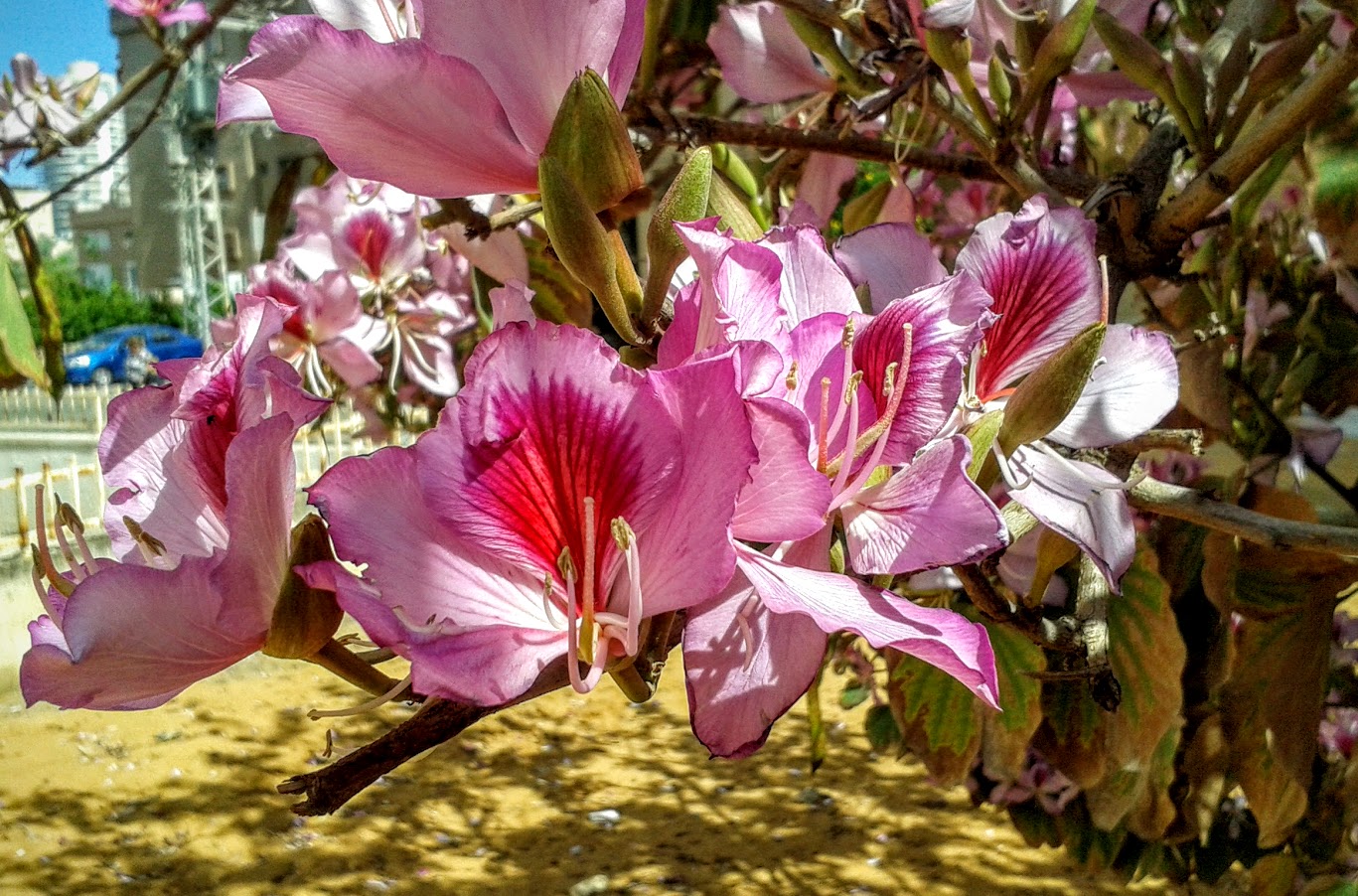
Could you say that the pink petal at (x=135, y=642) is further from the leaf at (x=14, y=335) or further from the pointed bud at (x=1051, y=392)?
the leaf at (x=14, y=335)

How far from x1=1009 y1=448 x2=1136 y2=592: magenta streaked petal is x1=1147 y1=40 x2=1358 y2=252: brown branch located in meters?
0.20

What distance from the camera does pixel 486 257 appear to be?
0.73 m

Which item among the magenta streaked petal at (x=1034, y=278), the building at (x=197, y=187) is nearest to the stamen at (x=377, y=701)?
the magenta streaked petal at (x=1034, y=278)

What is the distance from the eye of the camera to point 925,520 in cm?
31

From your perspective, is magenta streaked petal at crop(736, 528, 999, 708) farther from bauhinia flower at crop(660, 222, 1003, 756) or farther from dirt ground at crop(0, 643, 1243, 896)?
dirt ground at crop(0, 643, 1243, 896)

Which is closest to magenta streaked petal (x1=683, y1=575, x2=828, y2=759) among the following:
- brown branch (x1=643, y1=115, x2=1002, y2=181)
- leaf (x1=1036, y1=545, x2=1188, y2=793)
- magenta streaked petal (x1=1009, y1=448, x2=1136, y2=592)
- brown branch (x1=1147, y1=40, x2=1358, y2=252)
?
magenta streaked petal (x1=1009, y1=448, x2=1136, y2=592)

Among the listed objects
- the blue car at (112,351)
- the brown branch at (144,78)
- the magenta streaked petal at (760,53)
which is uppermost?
the blue car at (112,351)

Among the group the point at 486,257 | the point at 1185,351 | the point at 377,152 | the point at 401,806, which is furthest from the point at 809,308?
the point at 401,806

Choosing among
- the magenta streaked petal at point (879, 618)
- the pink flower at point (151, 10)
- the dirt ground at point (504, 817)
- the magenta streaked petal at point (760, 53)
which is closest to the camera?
the magenta streaked petal at point (879, 618)

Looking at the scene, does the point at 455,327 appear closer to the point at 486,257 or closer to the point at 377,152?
the point at 486,257

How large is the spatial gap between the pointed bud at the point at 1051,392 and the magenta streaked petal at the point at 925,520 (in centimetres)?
4

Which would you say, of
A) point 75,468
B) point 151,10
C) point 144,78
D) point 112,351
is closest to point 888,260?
point 144,78

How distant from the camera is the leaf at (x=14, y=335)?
828 millimetres

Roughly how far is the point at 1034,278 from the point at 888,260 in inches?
2.1
